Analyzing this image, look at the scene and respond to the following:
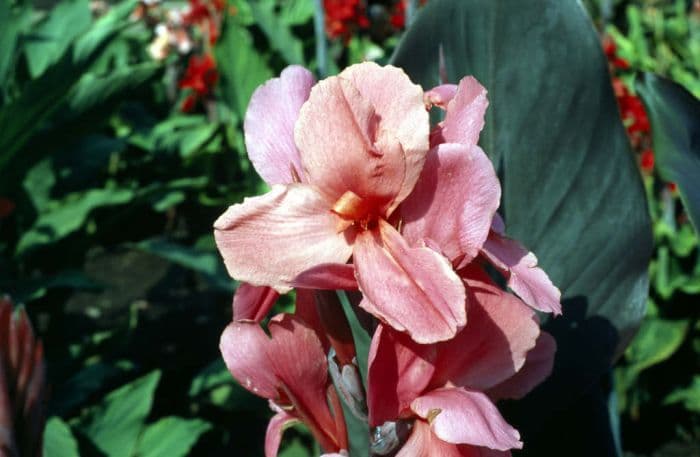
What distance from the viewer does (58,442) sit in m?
1.29

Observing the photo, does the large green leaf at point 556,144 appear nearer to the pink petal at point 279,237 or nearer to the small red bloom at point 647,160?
the pink petal at point 279,237

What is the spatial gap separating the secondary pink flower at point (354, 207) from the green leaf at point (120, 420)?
114cm

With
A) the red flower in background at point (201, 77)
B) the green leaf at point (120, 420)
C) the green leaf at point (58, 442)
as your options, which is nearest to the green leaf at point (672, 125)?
the green leaf at point (58, 442)

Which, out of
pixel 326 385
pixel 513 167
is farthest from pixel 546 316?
pixel 326 385

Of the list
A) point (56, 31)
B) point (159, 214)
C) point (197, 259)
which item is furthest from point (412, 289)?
point (159, 214)

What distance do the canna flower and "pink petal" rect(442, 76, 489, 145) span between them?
0.78ft

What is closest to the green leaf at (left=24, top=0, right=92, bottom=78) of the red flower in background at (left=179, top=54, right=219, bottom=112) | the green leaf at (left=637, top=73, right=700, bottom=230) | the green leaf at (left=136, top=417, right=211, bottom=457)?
the red flower in background at (left=179, top=54, right=219, bottom=112)

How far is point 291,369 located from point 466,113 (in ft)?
0.56

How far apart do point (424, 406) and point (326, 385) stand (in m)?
0.06

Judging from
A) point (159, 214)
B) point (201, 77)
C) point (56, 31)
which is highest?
point (56, 31)

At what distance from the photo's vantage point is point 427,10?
2.41 ft

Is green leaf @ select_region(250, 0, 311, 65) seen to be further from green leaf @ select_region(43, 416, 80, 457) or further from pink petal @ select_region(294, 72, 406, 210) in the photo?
pink petal @ select_region(294, 72, 406, 210)

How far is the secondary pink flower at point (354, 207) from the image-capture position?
43 centimetres

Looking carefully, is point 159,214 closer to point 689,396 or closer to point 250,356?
point 689,396
